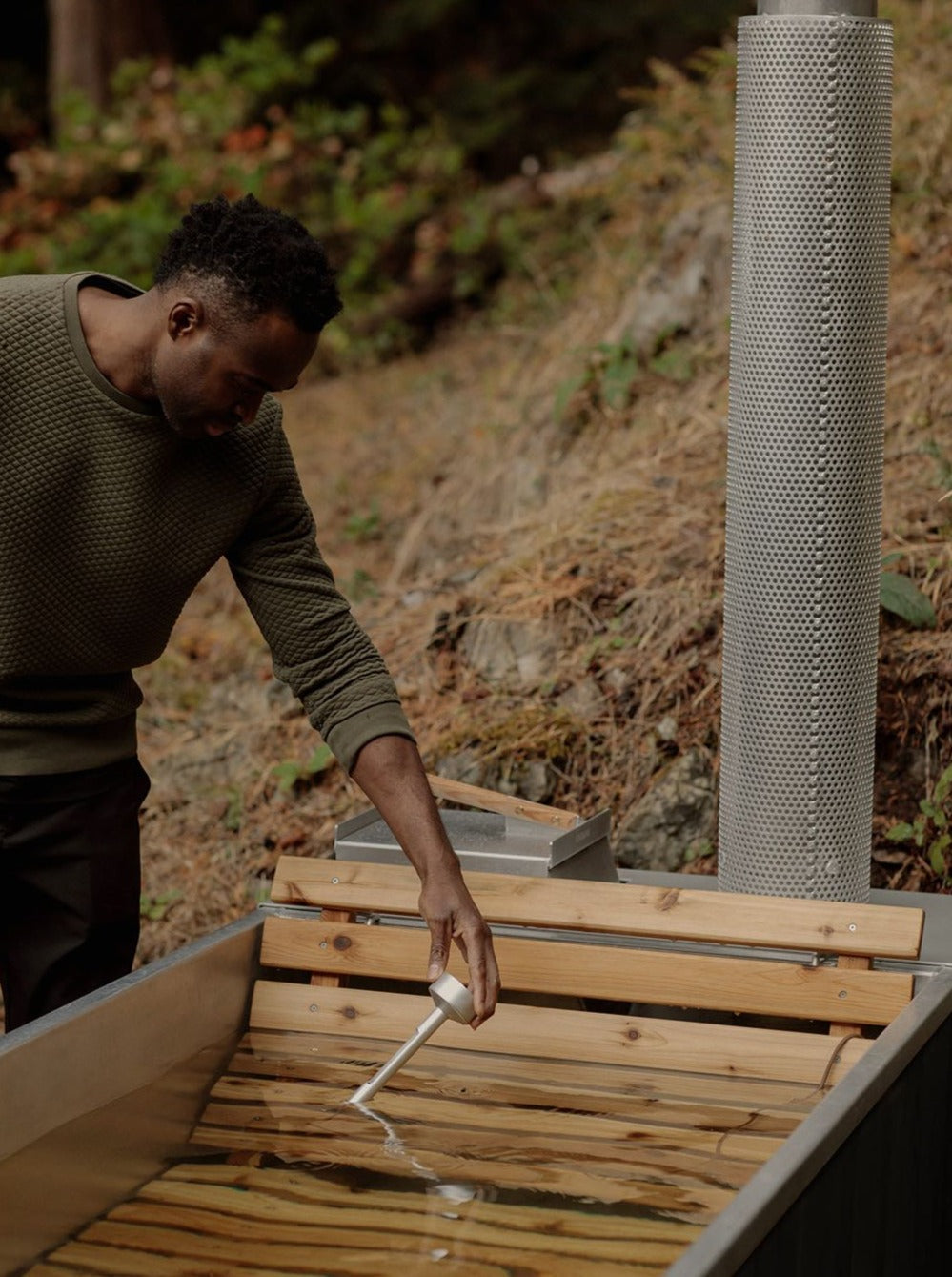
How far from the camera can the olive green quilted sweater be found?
7.98ft

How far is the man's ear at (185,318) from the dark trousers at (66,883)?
73 centimetres

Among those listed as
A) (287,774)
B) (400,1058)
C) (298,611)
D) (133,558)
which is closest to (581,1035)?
(400,1058)

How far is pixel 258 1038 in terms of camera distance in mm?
2803

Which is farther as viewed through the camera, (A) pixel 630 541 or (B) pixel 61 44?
(B) pixel 61 44

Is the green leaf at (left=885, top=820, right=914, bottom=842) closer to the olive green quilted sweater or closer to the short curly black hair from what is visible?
the olive green quilted sweater

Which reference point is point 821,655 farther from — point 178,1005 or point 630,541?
point 630,541

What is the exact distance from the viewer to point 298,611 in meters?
2.68

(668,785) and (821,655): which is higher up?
(821,655)

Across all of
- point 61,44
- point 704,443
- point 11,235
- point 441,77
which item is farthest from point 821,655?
point 441,77

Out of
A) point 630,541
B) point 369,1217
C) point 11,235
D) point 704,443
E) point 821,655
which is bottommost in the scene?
point 369,1217

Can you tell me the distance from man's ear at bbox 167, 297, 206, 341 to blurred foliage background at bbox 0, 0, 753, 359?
563 cm

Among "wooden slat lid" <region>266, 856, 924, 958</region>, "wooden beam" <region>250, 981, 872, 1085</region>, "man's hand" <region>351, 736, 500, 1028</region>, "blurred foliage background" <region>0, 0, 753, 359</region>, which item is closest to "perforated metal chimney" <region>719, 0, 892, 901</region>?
"wooden slat lid" <region>266, 856, 924, 958</region>

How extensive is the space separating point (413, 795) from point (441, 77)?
11270 mm

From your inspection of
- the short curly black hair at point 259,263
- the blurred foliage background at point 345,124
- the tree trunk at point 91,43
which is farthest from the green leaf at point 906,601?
the tree trunk at point 91,43
